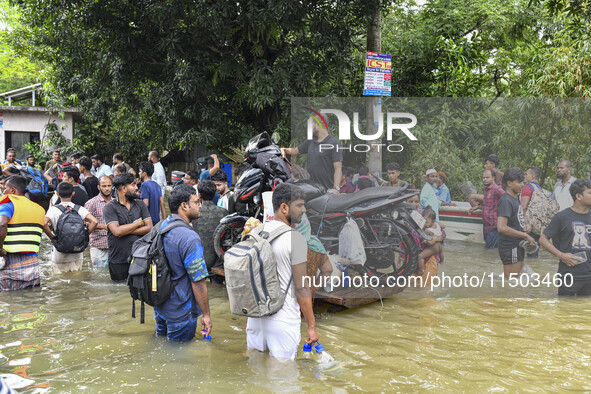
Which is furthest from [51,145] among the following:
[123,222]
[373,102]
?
[373,102]

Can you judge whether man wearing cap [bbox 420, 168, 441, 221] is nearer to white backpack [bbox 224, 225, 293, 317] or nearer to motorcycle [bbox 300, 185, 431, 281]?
motorcycle [bbox 300, 185, 431, 281]

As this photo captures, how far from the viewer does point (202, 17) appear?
936 cm

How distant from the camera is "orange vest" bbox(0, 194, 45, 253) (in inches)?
235

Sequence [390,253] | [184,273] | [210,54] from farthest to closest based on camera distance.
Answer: [210,54], [390,253], [184,273]

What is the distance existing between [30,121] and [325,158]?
674 inches

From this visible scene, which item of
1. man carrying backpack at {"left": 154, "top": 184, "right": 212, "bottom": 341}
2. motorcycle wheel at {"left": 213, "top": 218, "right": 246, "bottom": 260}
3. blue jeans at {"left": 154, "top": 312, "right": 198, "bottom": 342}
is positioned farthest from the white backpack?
motorcycle wheel at {"left": 213, "top": 218, "right": 246, "bottom": 260}

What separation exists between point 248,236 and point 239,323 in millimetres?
1982

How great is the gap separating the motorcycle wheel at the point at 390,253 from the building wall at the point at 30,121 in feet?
54.3

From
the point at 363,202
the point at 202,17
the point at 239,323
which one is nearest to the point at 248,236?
the point at 239,323

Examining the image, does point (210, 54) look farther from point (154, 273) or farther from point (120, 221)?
point (154, 273)

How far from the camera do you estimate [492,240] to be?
6.77 m

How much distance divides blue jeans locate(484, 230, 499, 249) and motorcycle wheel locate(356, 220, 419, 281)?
1.09 metres

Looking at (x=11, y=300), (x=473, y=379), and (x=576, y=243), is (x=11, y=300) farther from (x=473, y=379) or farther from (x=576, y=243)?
(x=576, y=243)

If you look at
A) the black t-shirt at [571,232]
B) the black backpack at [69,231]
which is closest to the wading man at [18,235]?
the black backpack at [69,231]
